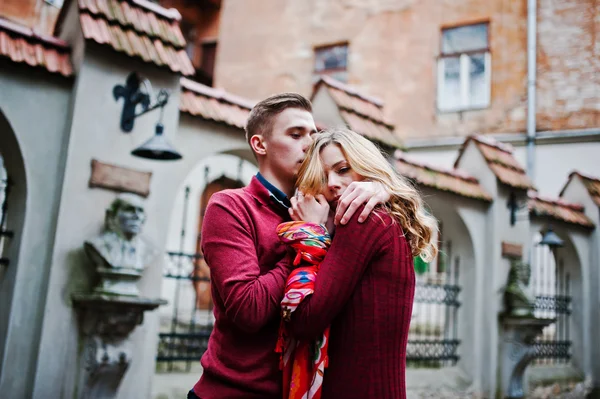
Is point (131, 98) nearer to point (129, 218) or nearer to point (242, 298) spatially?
point (129, 218)

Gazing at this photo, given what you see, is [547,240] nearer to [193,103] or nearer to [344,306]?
[193,103]

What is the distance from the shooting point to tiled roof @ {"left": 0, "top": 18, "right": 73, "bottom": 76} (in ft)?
13.1

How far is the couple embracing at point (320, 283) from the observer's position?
1665 mm

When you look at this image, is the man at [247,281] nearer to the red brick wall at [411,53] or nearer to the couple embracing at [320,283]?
the couple embracing at [320,283]

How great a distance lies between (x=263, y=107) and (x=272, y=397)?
1004mm

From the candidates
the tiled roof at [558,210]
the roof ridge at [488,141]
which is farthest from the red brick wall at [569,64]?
the roof ridge at [488,141]

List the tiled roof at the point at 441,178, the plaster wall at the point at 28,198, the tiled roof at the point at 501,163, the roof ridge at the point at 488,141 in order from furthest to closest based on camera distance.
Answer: the roof ridge at the point at 488,141, the tiled roof at the point at 501,163, the tiled roof at the point at 441,178, the plaster wall at the point at 28,198

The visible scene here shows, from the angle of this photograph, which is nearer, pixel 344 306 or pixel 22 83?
pixel 344 306

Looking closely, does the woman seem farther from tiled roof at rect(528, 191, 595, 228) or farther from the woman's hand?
tiled roof at rect(528, 191, 595, 228)

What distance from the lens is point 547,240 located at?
24.7ft

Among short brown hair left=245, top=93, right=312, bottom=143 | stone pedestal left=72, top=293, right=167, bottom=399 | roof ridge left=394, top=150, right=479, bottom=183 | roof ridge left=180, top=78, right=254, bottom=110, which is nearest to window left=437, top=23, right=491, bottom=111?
roof ridge left=394, top=150, right=479, bottom=183

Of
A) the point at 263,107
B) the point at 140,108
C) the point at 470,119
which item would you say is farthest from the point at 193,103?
the point at 470,119

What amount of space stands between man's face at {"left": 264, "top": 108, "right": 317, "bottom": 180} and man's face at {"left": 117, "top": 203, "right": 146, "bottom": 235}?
91.6 inches

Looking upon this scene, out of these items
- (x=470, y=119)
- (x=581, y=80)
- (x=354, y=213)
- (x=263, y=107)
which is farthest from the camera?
A: (x=470, y=119)
